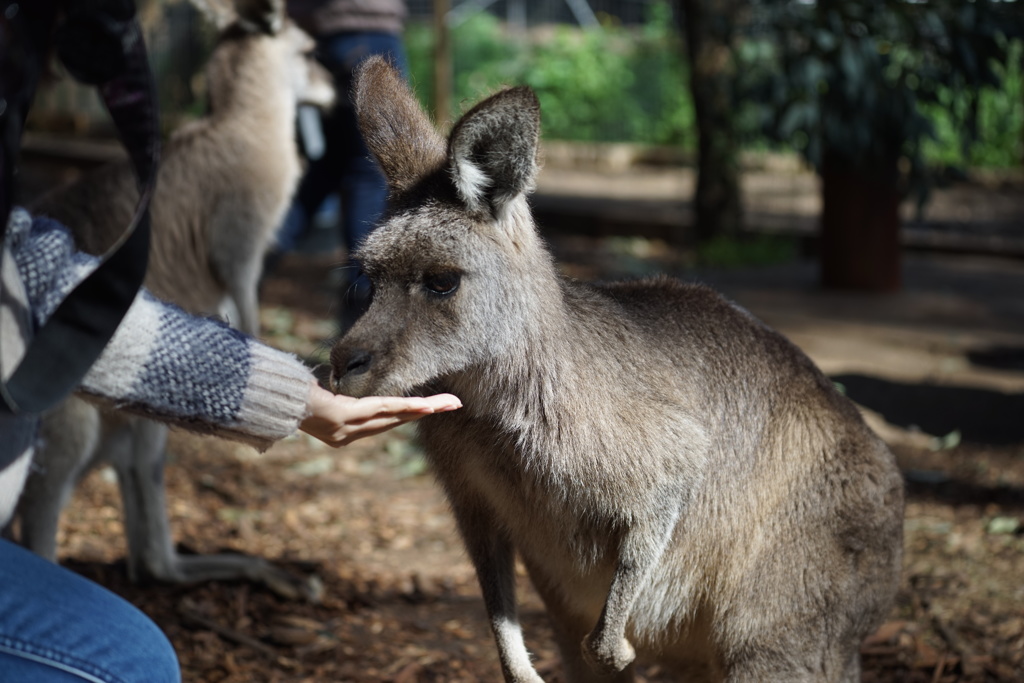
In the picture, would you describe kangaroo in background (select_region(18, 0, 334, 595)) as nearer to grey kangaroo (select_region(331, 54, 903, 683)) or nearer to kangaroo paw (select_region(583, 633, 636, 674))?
grey kangaroo (select_region(331, 54, 903, 683))

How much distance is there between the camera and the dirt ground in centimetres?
289

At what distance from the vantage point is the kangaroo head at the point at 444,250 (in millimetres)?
1865

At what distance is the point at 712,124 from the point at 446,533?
4460 mm

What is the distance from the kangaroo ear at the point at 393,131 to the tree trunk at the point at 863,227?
4.27 meters

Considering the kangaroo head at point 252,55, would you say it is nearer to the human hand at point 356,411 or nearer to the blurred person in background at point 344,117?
the blurred person in background at point 344,117

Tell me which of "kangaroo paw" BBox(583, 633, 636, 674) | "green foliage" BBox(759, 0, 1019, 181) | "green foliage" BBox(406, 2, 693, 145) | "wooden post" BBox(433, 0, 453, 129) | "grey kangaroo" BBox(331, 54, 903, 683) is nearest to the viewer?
"grey kangaroo" BBox(331, 54, 903, 683)

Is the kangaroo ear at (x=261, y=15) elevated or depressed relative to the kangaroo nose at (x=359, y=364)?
elevated

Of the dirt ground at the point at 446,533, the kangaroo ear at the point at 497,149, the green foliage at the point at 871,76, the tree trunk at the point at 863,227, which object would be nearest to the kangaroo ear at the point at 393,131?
the kangaroo ear at the point at 497,149

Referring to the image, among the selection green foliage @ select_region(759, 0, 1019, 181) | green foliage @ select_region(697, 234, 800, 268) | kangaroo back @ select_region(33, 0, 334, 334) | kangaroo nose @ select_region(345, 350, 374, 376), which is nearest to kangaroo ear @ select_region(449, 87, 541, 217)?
kangaroo nose @ select_region(345, 350, 374, 376)

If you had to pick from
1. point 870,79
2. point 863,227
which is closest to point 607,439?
point 870,79

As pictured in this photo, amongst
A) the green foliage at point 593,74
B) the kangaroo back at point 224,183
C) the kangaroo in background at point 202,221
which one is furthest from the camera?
the green foliage at point 593,74

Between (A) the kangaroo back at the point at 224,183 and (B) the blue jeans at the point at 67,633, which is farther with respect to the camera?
(A) the kangaroo back at the point at 224,183

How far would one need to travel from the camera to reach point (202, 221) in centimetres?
356

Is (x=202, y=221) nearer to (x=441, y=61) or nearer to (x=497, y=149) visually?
(x=497, y=149)
